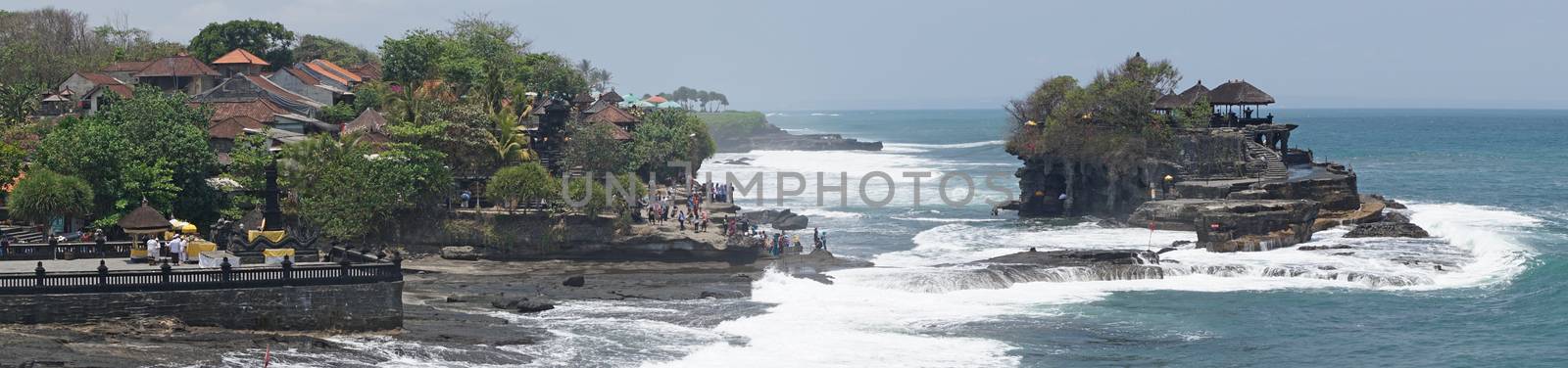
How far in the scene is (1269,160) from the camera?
68.4m

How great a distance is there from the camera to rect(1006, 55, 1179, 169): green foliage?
68938mm

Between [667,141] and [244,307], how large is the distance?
130 ft

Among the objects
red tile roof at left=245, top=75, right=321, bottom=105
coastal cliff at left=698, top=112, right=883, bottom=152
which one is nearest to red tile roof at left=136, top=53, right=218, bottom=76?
red tile roof at left=245, top=75, right=321, bottom=105

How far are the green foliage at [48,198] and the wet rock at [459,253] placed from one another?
1092 centimetres

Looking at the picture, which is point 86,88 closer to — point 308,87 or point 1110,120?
point 308,87

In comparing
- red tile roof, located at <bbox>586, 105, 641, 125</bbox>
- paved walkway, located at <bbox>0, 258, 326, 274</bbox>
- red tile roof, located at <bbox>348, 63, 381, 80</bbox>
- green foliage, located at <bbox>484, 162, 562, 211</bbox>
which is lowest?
paved walkway, located at <bbox>0, 258, 326, 274</bbox>

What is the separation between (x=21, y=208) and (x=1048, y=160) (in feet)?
151

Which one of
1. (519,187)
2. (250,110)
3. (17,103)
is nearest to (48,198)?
(519,187)

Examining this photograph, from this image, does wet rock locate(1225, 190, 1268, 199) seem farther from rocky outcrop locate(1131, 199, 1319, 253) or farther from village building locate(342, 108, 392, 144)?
village building locate(342, 108, 392, 144)

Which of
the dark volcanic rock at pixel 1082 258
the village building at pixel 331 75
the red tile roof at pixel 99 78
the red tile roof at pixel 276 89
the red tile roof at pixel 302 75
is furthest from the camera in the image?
the village building at pixel 331 75

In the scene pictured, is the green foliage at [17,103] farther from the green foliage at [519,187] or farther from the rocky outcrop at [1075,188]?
the rocky outcrop at [1075,188]

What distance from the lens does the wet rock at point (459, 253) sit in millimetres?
49250

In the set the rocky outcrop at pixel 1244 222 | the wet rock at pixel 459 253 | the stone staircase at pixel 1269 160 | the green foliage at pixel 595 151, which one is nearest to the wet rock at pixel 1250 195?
the rocky outcrop at pixel 1244 222

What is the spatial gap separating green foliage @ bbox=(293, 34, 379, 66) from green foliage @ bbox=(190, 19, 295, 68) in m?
12.7
